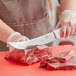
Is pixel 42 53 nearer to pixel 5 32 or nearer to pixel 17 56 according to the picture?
pixel 17 56

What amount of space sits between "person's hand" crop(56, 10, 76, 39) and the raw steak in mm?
206

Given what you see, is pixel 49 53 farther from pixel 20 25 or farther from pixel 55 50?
pixel 20 25

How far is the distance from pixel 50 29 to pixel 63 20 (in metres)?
0.54

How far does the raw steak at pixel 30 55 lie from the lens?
6.32 ft

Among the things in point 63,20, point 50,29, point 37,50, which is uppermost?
point 63,20

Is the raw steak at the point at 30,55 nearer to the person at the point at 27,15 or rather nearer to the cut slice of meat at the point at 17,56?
the cut slice of meat at the point at 17,56

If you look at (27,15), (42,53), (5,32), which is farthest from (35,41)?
(27,15)

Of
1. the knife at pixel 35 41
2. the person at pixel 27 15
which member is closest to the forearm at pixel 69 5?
the person at pixel 27 15

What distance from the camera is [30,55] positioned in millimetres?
1962

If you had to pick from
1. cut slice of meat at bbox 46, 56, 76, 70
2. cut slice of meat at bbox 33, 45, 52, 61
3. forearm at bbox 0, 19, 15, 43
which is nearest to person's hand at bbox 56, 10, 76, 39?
cut slice of meat at bbox 33, 45, 52, 61

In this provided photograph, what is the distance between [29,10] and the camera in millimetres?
2504

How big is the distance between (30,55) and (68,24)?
46cm

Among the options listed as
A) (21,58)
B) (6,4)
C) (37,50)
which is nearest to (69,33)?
(37,50)

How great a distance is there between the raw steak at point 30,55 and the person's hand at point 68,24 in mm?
206
